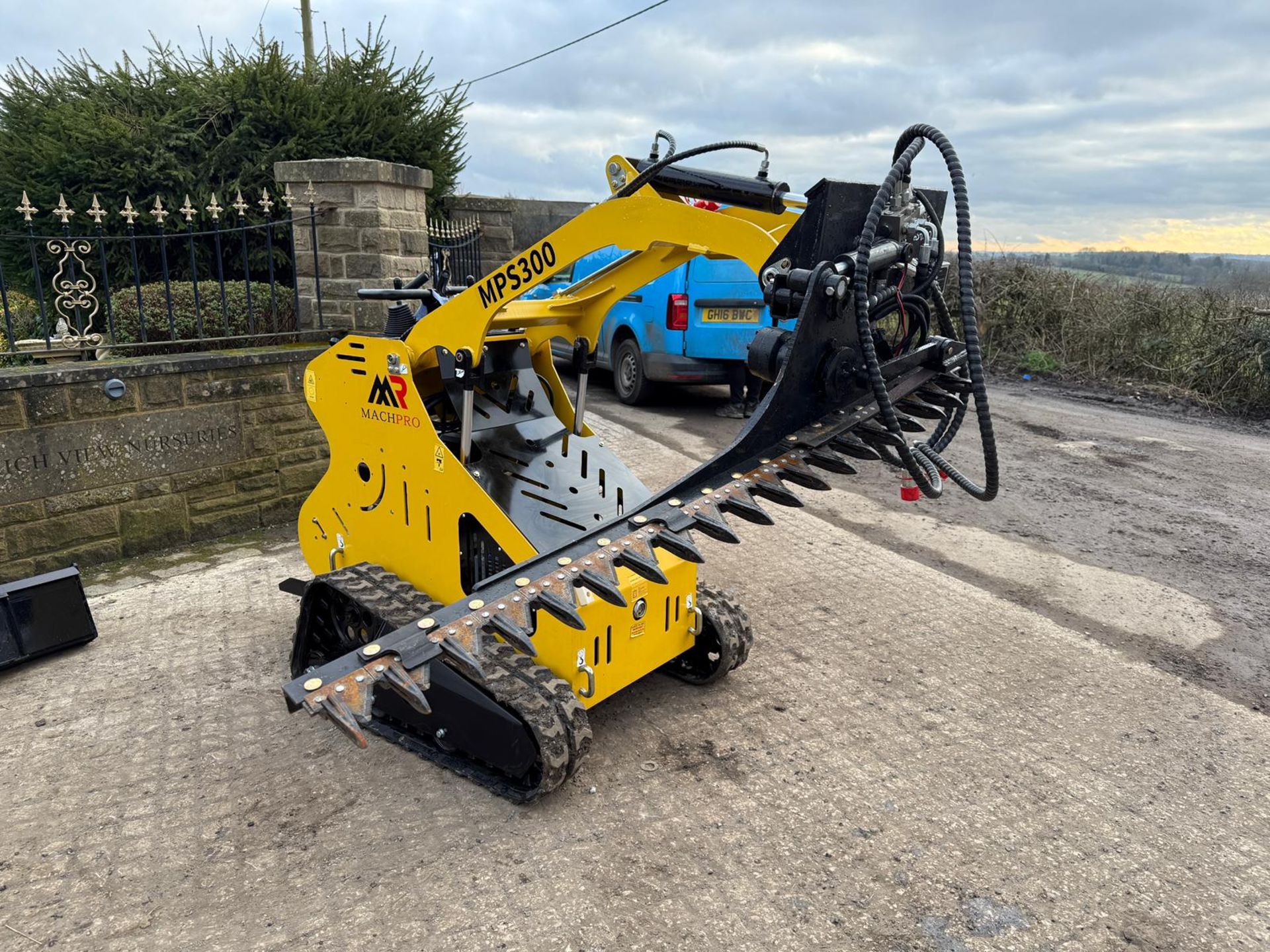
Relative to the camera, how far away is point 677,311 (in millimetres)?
9570

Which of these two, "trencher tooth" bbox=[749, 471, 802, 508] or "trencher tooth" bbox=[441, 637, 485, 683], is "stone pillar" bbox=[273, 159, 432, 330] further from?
"trencher tooth" bbox=[441, 637, 485, 683]

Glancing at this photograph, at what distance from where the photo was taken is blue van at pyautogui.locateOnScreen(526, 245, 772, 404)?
29.8 feet

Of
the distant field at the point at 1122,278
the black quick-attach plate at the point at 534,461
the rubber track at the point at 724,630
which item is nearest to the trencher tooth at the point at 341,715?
the black quick-attach plate at the point at 534,461

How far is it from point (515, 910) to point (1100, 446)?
8616 millimetres

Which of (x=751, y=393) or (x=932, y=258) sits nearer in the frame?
(x=932, y=258)

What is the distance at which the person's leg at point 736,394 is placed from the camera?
9773mm

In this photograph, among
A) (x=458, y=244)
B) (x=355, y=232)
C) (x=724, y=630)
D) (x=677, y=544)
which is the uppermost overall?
(x=458, y=244)

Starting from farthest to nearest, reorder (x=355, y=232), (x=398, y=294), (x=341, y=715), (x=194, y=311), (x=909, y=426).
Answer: (x=194, y=311), (x=355, y=232), (x=398, y=294), (x=909, y=426), (x=341, y=715)

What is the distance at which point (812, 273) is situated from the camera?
8.81ft

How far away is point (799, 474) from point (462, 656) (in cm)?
121

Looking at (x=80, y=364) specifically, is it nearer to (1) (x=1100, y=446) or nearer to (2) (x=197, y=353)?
(2) (x=197, y=353)

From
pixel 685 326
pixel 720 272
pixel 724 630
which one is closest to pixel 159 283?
pixel 685 326

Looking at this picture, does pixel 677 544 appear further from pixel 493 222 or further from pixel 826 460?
pixel 493 222

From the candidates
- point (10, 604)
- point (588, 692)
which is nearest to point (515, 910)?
point (588, 692)
